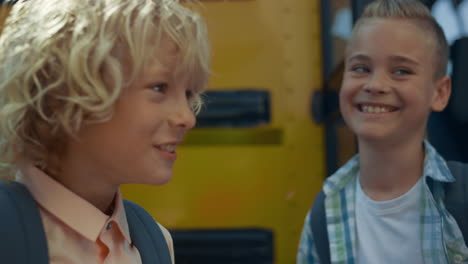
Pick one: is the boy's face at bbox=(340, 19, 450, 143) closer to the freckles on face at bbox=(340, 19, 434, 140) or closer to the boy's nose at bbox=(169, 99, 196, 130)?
the freckles on face at bbox=(340, 19, 434, 140)

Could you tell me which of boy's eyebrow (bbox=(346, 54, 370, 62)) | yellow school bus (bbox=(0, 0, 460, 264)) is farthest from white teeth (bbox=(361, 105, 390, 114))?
yellow school bus (bbox=(0, 0, 460, 264))

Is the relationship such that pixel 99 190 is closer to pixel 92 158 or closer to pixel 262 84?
pixel 92 158

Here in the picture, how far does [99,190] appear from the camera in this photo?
2.89ft

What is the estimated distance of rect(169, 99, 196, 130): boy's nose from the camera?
2.80 feet

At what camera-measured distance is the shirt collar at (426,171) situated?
1.15 m

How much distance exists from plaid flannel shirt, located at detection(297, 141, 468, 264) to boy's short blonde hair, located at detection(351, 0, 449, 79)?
8.4 inches

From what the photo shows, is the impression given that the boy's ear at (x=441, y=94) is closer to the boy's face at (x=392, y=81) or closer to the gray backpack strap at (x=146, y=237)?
the boy's face at (x=392, y=81)

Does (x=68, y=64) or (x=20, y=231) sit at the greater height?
(x=68, y=64)

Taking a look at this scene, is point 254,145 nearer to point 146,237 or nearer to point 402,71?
point 402,71

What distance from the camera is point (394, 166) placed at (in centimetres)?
123

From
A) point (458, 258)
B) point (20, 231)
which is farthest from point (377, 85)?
point (20, 231)

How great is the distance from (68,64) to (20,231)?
259 millimetres

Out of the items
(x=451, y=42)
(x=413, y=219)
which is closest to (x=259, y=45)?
(x=451, y=42)

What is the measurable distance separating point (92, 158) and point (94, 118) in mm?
74
